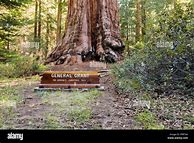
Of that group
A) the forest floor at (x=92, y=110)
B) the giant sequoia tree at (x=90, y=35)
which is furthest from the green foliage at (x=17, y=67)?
the forest floor at (x=92, y=110)

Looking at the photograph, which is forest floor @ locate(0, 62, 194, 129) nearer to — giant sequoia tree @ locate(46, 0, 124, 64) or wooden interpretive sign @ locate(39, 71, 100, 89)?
wooden interpretive sign @ locate(39, 71, 100, 89)

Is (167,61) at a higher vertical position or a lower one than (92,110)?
higher

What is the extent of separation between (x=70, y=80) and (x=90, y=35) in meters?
3.44

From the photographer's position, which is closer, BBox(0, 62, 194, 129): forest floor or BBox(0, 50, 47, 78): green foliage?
BBox(0, 62, 194, 129): forest floor

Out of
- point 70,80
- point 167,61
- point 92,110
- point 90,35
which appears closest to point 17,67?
point 90,35

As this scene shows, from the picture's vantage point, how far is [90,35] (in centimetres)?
933

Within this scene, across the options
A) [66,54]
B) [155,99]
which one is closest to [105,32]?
[66,54]

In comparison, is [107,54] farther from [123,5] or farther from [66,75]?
[123,5]

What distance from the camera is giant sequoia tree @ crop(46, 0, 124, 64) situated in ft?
29.4

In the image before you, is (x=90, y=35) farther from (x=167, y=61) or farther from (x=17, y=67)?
(x=167, y=61)

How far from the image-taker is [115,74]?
23.8ft

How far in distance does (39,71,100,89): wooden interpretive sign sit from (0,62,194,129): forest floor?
0.24 metres

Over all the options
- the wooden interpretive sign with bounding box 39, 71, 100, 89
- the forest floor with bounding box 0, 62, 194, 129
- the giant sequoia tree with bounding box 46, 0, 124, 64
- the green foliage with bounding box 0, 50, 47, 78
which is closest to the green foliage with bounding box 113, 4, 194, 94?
the forest floor with bounding box 0, 62, 194, 129
